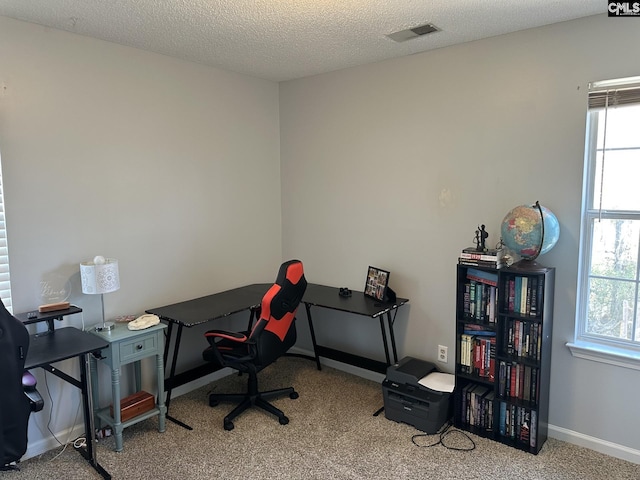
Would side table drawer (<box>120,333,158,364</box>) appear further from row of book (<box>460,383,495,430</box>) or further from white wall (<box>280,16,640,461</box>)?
row of book (<box>460,383,495,430</box>)

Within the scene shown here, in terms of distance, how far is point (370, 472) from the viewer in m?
2.48

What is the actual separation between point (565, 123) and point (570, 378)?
4.97 ft

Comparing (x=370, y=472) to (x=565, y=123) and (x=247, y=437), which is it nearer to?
(x=247, y=437)

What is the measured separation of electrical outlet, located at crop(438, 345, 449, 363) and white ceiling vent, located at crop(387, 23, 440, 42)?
2.10 m

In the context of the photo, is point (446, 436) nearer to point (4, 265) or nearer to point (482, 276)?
point (482, 276)

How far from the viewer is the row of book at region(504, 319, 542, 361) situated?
102 inches

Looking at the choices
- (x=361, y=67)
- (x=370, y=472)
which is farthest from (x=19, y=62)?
(x=370, y=472)

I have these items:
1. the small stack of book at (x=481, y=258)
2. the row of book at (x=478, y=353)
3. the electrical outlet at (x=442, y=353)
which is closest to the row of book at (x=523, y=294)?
the small stack of book at (x=481, y=258)

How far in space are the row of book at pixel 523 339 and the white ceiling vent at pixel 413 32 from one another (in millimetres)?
1794

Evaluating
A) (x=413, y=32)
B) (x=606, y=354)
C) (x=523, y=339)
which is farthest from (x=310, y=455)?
(x=413, y=32)

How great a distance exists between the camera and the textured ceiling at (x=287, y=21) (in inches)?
91.0

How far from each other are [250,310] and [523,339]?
1917 mm

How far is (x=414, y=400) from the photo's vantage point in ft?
9.57

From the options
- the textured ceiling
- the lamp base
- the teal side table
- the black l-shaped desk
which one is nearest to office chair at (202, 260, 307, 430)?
the black l-shaped desk
